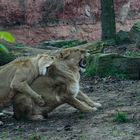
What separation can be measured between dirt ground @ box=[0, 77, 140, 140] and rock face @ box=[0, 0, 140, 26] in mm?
16446

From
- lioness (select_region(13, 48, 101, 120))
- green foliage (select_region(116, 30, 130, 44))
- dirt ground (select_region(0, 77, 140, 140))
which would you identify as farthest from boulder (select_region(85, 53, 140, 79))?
green foliage (select_region(116, 30, 130, 44))

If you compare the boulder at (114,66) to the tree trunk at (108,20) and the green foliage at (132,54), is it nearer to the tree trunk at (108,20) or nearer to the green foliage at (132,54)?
the green foliage at (132,54)

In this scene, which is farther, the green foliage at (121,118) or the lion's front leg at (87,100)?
the lion's front leg at (87,100)

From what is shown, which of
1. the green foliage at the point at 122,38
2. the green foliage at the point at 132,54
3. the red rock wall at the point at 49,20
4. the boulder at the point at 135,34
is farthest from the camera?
the red rock wall at the point at 49,20

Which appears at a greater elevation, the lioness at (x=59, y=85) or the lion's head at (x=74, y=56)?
the lion's head at (x=74, y=56)

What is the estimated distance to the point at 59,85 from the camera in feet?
27.3

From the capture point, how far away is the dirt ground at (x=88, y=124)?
6.92 metres

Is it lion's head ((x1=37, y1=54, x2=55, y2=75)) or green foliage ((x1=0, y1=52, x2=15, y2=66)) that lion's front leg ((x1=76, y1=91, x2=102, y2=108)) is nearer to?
lion's head ((x1=37, y1=54, x2=55, y2=75))

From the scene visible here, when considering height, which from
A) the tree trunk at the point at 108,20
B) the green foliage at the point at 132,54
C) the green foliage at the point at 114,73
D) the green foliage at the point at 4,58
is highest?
the tree trunk at the point at 108,20

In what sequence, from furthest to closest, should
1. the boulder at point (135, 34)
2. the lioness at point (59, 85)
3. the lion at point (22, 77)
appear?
the boulder at point (135, 34) < the lioness at point (59, 85) < the lion at point (22, 77)

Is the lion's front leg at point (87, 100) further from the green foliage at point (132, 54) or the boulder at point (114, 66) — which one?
the green foliage at point (132, 54)

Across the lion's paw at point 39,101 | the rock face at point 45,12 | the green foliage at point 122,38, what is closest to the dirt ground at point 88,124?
the lion's paw at point 39,101

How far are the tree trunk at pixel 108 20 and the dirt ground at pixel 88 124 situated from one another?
6568 millimetres

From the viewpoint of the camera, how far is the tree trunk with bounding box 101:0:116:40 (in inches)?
642
